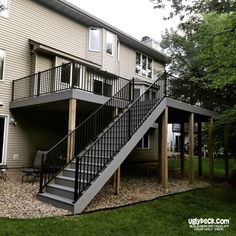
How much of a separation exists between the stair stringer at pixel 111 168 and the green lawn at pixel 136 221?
341 mm

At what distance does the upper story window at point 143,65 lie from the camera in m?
19.5

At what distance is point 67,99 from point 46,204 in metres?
3.81

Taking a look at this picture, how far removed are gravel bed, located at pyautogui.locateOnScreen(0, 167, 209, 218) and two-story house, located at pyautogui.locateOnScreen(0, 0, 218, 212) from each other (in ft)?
1.34

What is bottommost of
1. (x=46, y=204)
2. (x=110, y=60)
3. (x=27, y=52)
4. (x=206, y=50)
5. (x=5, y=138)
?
(x=46, y=204)

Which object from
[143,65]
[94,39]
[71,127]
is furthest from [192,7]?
[143,65]

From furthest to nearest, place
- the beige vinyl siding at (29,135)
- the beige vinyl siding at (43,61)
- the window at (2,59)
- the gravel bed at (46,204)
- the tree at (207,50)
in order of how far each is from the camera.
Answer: the beige vinyl siding at (43,61) < the beige vinyl siding at (29,135) < the window at (2,59) < the tree at (207,50) < the gravel bed at (46,204)

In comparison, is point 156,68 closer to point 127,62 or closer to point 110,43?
point 127,62

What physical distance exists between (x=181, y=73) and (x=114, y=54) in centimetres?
420

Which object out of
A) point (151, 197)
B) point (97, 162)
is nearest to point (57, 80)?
point (97, 162)

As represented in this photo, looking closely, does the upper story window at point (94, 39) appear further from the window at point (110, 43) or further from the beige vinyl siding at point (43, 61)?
the beige vinyl siding at point (43, 61)

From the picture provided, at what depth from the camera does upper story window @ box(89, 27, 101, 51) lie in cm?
1541

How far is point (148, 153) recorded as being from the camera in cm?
1991

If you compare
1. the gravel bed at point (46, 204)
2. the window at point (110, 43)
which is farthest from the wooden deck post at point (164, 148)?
the window at point (110, 43)

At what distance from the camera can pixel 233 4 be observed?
7410mm
